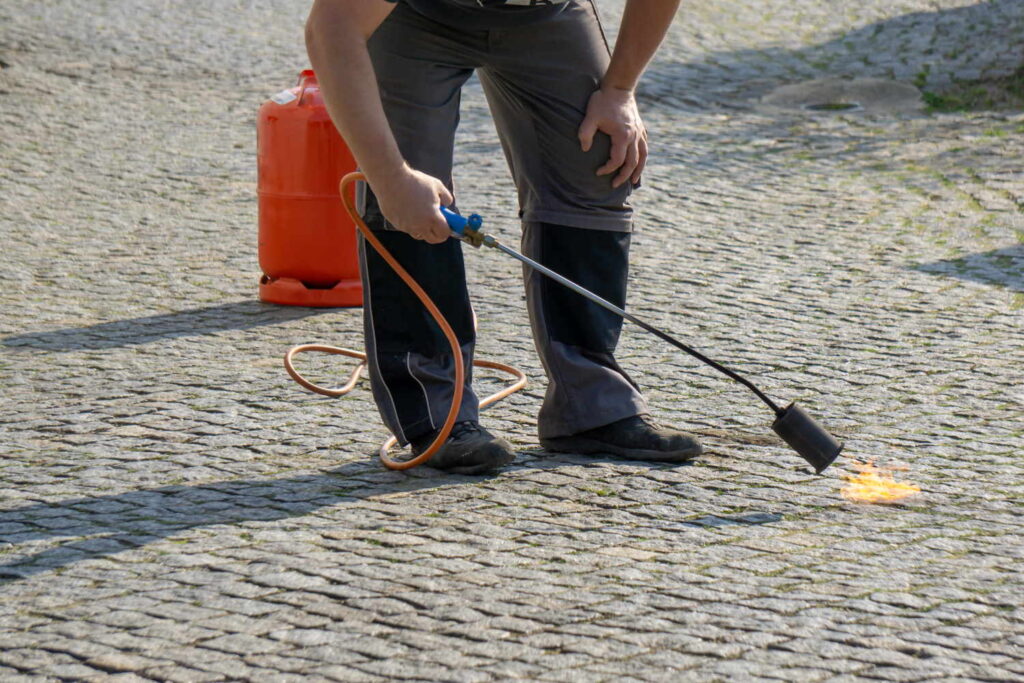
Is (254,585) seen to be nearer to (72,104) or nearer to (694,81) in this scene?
(72,104)

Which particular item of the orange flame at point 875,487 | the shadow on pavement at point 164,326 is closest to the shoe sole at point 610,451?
the orange flame at point 875,487

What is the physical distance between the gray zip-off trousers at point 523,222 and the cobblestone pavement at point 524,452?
0.21 meters

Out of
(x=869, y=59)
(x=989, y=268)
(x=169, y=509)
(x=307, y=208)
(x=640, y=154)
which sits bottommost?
(x=169, y=509)

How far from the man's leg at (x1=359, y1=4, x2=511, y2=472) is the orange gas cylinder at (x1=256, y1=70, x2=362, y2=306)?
1691 mm

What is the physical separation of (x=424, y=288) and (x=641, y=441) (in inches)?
25.5

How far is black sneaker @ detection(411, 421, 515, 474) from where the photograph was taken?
127 inches

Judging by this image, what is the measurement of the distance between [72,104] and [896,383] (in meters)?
5.65

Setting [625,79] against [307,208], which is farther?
[307,208]

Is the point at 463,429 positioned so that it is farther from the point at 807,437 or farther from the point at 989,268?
the point at 989,268

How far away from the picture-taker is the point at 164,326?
4641 mm

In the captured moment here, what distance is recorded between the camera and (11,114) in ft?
25.4

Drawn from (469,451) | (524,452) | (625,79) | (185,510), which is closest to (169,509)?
(185,510)

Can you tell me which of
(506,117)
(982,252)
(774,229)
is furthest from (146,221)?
(982,252)

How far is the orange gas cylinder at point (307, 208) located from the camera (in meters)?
4.94
